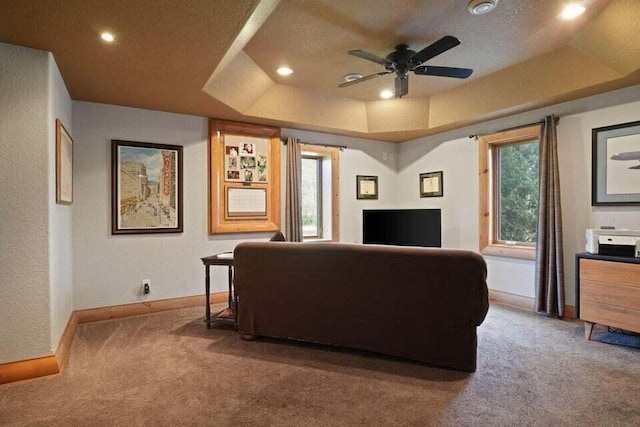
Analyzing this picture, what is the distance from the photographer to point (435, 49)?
2.81m

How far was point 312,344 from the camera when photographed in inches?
118

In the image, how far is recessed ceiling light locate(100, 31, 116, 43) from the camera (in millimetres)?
2338

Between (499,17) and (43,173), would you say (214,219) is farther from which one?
(499,17)

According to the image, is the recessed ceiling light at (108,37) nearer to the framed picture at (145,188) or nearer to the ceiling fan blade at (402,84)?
the framed picture at (145,188)

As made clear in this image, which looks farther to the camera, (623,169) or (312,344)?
(623,169)

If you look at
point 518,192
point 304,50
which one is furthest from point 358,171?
point 304,50

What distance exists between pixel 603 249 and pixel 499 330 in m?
1.17

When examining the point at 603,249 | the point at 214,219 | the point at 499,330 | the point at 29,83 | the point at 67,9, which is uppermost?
the point at 67,9

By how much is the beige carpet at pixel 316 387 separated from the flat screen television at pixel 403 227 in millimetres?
1945

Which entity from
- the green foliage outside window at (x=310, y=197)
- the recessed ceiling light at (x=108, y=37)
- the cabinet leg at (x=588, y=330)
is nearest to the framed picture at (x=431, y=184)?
the green foliage outside window at (x=310, y=197)

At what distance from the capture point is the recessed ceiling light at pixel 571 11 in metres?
2.63

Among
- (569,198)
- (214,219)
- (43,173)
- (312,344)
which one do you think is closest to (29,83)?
(43,173)

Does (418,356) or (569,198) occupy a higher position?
(569,198)

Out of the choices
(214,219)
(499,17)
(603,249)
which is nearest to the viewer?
(499,17)
